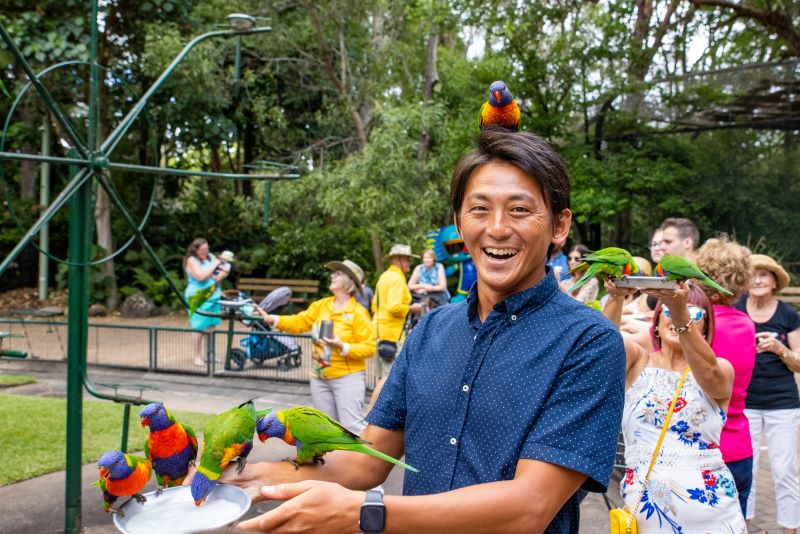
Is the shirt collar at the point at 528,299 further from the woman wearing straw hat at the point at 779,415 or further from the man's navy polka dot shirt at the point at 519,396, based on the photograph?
the woman wearing straw hat at the point at 779,415

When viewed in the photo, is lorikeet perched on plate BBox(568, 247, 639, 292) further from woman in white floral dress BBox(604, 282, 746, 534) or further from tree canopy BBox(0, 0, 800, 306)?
tree canopy BBox(0, 0, 800, 306)

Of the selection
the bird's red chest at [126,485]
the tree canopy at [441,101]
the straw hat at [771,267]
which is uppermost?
the tree canopy at [441,101]

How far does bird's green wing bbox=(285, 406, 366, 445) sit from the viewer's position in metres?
1.57

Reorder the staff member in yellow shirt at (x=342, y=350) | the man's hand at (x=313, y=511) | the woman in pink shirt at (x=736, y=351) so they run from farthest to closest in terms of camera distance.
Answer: the staff member in yellow shirt at (x=342, y=350), the woman in pink shirt at (x=736, y=351), the man's hand at (x=313, y=511)

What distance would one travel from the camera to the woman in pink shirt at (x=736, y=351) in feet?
10.2

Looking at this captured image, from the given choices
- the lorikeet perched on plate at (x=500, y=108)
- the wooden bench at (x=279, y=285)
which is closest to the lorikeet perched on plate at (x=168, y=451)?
the lorikeet perched on plate at (x=500, y=108)

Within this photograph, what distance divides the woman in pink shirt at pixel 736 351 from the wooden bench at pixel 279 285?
12.9 meters

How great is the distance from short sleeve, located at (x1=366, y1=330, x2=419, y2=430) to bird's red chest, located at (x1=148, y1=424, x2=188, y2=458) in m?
0.49

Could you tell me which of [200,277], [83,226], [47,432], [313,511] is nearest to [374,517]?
[313,511]

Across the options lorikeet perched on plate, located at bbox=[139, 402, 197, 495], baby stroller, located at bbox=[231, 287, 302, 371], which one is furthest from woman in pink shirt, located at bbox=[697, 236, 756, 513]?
baby stroller, located at bbox=[231, 287, 302, 371]

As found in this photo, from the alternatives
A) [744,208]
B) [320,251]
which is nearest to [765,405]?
[744,208]

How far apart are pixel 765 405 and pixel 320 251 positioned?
43.9ft

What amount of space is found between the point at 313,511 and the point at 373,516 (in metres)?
0.11

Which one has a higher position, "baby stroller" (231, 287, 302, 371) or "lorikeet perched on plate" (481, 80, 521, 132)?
"lorikeet perched on plate" (481, 80, 521, 132)
